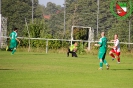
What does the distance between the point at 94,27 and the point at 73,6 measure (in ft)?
32.8

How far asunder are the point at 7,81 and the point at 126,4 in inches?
1498

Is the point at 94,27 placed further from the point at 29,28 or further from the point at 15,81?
the point at 15,81

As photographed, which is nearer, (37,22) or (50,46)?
(50,46)

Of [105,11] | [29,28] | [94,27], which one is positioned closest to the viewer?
[29,28]

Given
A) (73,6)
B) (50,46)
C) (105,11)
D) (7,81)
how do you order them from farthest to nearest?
(73,6) → (105,11) → (50,46) → (7,81)

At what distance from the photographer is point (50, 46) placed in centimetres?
5088

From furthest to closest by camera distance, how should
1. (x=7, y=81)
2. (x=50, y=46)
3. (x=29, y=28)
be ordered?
1. (x=29, y=28)
2. (x=50, y=46)
3. (x=7, y=81)

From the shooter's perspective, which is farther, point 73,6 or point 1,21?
point 73,6

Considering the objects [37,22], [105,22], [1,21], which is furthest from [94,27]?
[1,21]

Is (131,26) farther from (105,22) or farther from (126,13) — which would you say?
(105,22)

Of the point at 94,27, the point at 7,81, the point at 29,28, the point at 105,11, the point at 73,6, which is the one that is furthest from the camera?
the point at 73,6

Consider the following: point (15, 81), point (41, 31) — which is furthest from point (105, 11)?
point (15, 81)

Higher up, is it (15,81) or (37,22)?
(37,22)

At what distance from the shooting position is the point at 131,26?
170ft
